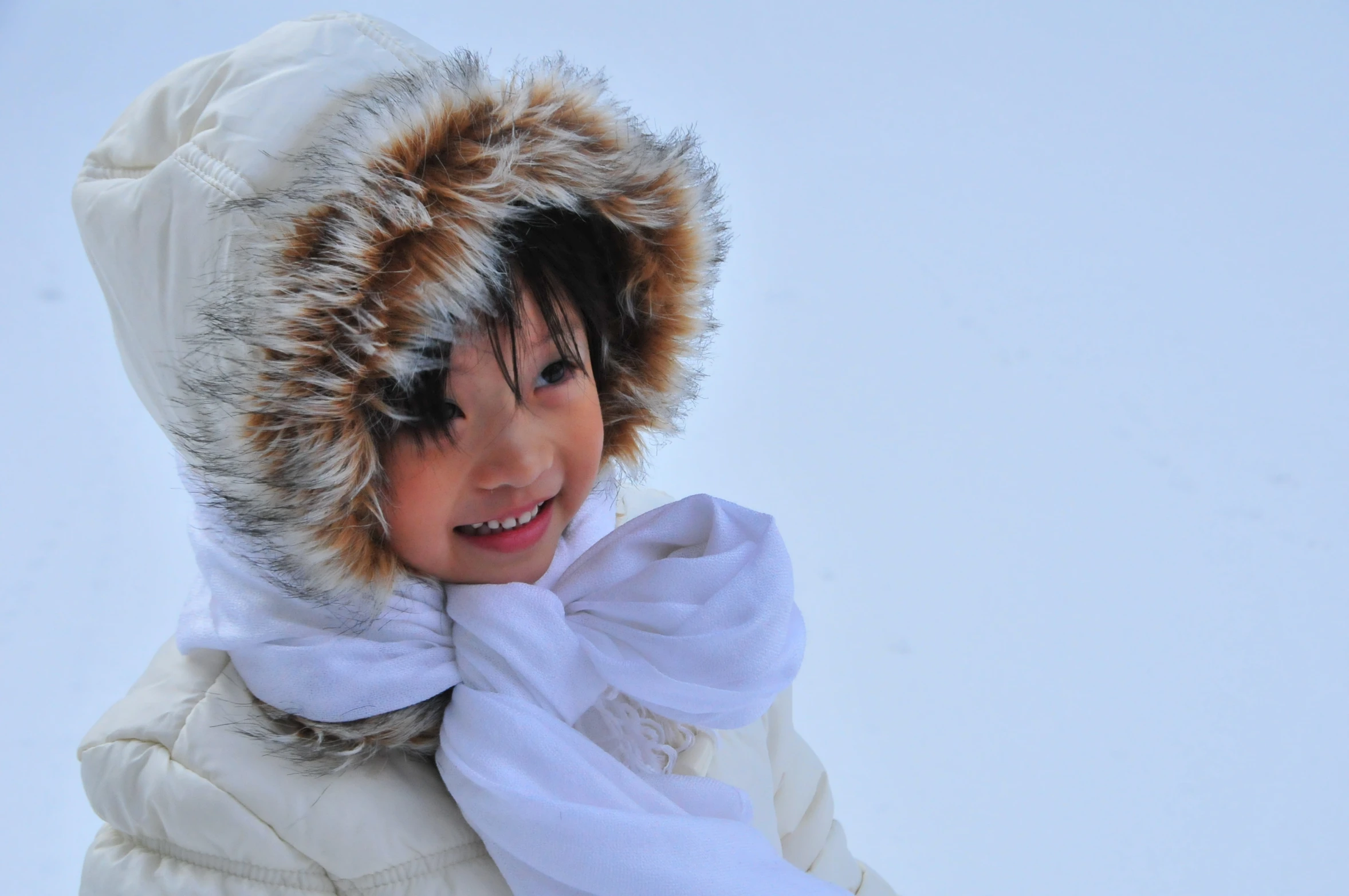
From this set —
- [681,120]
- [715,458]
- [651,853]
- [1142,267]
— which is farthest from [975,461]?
[651,853]

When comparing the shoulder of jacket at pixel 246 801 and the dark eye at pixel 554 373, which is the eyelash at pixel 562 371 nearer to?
the dark eye at pixel 554 373

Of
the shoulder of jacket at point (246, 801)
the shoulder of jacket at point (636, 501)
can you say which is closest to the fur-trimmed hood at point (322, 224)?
the shoulder of jacket at point (246, 801)

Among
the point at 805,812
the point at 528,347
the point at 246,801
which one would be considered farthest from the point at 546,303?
the point at 805,812

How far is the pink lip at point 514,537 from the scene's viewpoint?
0.65 metres

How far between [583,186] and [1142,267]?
4.45ft

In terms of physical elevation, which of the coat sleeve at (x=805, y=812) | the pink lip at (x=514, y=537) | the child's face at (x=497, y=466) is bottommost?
the coat sleeve at (x=805, y=812)

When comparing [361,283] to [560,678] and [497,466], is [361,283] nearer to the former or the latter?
[497,466]

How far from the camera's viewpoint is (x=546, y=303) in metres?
0.62

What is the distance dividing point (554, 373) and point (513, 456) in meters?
0.05

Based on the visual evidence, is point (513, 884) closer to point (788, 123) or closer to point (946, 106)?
point (788, 123)

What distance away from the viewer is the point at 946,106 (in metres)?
1.98

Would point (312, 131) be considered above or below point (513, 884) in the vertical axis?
above

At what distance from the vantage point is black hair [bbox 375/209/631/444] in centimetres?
58

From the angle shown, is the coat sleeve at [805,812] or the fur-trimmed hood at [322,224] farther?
the coat sleeve at [805,812]
